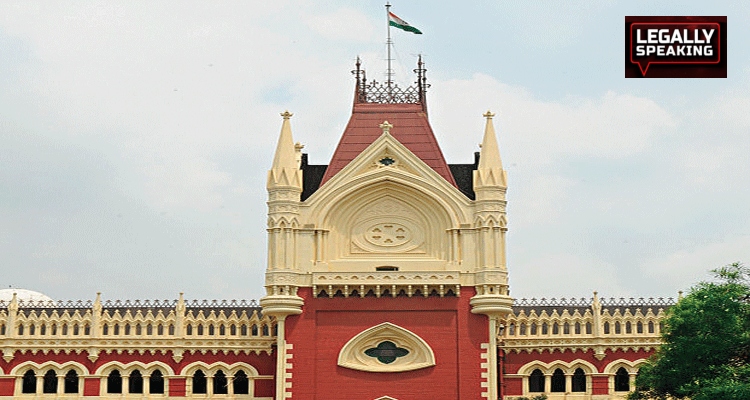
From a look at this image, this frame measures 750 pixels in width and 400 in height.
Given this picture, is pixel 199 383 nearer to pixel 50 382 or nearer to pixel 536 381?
pixel 50 382

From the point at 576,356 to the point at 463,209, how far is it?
9.95 metres

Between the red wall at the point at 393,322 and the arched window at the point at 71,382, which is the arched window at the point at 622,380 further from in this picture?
the arched window at the point at 71,382

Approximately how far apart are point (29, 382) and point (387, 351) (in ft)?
62.3

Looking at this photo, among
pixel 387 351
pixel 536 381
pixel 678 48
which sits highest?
pixel 678 48

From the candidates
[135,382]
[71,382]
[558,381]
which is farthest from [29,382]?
[558,381]

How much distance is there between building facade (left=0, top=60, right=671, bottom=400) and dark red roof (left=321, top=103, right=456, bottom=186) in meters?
0.10

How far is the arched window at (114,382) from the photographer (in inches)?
2482

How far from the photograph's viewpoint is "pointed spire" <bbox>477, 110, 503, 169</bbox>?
60625 millimetres

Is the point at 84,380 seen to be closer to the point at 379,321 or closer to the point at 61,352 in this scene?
the point at 61,352

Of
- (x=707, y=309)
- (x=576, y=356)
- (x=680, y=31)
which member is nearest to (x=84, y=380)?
(x=576, y=356)

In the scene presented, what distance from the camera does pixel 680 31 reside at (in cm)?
3550

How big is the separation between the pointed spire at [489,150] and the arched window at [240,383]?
16071 mm

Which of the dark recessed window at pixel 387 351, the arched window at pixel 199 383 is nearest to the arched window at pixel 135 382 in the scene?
the arched window at pixel 199 383

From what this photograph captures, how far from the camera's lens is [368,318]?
58844mm
